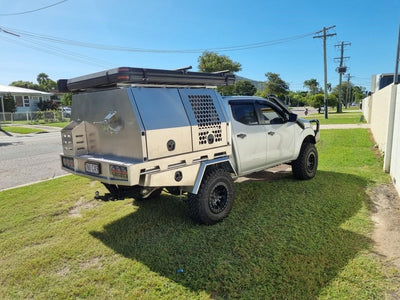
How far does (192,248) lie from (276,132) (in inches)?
114

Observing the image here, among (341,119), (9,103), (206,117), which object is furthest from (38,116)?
(206,117)

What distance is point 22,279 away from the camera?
3.04 m

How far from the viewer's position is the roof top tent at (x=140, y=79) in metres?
3.36

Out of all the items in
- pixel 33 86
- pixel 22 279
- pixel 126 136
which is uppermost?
pixel 33 86

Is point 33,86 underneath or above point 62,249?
above

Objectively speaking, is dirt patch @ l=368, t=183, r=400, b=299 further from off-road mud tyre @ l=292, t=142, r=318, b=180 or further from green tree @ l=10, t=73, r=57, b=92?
green tree @ l=10, t=73, r=57, b=92

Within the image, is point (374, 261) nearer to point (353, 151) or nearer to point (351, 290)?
point (351, 290)

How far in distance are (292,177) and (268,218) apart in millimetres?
2439

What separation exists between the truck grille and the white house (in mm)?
38339

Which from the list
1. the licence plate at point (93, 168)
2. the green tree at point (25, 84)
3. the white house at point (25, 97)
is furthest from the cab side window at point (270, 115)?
the green tree at point (25, 84)

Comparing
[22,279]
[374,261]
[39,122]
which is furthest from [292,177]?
[39,122]

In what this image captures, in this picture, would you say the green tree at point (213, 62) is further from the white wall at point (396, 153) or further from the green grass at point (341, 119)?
the white wall at point (396, 153)

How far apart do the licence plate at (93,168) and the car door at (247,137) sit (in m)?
2.08

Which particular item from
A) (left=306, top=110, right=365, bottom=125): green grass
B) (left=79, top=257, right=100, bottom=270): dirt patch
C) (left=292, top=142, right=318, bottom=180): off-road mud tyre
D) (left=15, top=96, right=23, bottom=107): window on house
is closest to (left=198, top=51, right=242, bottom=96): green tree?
(left=306, top=110, right=365, bottom=125): green grass
